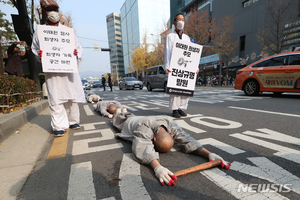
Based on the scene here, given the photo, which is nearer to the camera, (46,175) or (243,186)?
(243,186)

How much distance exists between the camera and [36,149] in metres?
2.42

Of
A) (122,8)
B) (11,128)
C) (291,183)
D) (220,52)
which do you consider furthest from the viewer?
(122,8)

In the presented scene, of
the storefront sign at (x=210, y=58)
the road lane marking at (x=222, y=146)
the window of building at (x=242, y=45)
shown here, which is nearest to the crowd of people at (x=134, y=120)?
the road lane marking at (x=222, y=146)

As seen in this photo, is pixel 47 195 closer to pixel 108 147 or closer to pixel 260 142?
pixel 108 147

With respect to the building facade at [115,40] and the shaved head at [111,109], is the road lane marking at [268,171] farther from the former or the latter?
the building facade at [115,40]

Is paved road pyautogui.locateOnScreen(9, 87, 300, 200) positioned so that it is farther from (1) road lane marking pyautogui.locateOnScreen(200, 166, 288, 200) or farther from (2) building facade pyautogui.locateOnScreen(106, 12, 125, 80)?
(2) building facade pyautogui.locateOnScreen(106, 12, 125, 80)

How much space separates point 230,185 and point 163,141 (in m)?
0.79

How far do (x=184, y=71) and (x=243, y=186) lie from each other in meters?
3.08

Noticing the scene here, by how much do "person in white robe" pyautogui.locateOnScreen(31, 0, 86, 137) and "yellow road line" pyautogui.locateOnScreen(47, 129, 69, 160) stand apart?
15cm

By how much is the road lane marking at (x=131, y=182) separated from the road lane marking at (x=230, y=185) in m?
0.62

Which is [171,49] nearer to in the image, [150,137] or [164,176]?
[150,137]

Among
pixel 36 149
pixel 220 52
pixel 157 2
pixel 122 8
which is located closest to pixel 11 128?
pixel 36 149

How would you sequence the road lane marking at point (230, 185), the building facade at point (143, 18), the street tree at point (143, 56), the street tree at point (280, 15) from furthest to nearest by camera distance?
the building facade at point (143, 18) → the street tree at point (143, 56) → the street tree at point (280, 15) → the road lane marking at point (230, 185)

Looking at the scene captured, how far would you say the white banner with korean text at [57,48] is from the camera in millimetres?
2953
